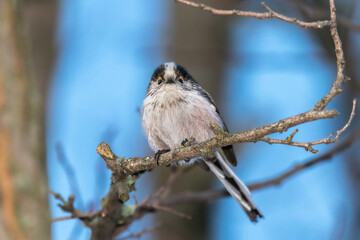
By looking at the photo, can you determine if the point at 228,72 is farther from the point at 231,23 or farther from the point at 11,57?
the point at 11,57

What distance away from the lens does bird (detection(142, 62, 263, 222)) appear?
392cm

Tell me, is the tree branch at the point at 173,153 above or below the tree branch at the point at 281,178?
above

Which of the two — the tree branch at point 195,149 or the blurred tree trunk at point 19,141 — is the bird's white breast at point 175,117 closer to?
the tree branch at point 195,149

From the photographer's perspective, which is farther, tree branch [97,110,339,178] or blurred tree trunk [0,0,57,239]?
blurred tree trunk [0,0,57,239]

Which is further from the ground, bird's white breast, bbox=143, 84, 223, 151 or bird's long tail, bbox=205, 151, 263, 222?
bird's white breast, bbox=143, 84, 223, 151

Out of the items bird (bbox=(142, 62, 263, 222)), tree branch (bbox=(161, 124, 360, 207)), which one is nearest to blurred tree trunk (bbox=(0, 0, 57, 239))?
bird (bbox=(142, 62, 263, 222))

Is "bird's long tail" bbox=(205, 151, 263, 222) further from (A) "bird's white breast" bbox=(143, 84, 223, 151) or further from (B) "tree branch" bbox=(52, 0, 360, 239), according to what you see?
(B) "tree branch" bbox=(52, 0, 360, 239)

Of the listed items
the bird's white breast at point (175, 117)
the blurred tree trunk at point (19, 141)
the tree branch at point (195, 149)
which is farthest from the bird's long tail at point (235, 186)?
the blurred tree trunk at point (19, 141)

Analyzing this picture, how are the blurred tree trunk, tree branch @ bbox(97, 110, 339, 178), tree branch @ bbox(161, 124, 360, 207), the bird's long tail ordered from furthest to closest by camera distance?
the bird's long tail < tree branch @ bbox(161, 124, 360, 207) < the blurred tree trunk < tree branch @ bbox(97, 110, 339, 178)

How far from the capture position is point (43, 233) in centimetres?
242

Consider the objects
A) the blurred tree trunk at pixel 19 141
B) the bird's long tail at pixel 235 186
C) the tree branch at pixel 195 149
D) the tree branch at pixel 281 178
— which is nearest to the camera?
the tree branch at pixel 195 149

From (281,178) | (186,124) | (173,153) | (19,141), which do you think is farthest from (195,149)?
(281,178)

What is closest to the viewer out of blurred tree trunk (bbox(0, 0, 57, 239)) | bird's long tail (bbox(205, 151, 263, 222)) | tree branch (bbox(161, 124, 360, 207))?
blurred tree trunk (bbox(0, 0, 57, 239))

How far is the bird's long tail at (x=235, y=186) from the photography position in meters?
3.91
